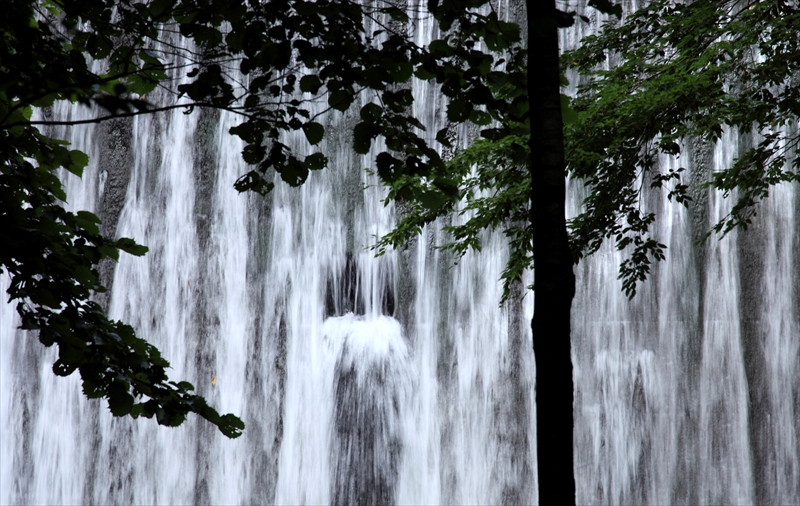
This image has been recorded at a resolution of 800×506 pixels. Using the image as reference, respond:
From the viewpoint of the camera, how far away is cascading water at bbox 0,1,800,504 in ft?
33.8

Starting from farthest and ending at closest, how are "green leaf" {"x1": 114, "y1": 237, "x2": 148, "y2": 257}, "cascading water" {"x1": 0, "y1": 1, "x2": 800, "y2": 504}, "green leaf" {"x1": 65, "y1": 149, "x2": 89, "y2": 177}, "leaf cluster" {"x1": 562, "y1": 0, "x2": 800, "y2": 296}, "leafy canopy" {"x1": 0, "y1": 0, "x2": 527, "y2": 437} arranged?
1. "cascading water" {"x1": 0, "y1": 1, "x2": 800, "y2": 504}
2. "leaf cluster" {"x1": 562, "y1": 0, "x2": 800, "y2": 296}
3. "green leaf" {"x1": 65, "y1": 149, "x2": 89, "y2": 177}
4. "green leaf" {"x1": 114, "y1": 237, "x2": 148, "y2": 257}
5. "leafy canopy" {"x1": 0, "y1": 0, "x2": 527, "y2": 437}

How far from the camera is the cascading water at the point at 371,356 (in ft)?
33.8

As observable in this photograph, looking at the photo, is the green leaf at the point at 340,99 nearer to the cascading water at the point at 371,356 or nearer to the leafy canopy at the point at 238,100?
the leafy canopy at the point at 238,100

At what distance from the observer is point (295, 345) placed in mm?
11812

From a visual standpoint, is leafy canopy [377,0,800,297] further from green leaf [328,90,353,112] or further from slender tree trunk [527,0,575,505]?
slender tree trunk [527,0,575,505]

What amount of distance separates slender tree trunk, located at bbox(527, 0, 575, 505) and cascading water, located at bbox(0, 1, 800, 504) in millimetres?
7752

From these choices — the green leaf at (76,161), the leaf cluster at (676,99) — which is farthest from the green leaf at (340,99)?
the leaf cluster at (676,99)

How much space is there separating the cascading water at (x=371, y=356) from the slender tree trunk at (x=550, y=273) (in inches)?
305

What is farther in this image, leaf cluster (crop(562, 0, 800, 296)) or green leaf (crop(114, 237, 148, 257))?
leaf cluster (crop(562, 0, 800, 296))

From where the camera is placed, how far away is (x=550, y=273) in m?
2.37

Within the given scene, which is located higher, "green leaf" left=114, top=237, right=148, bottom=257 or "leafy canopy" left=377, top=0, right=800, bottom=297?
"leafy canopy" left=377, top=0, right=800, bottom=297

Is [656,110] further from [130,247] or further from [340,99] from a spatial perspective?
[130,247]

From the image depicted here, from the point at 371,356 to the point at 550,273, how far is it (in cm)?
911

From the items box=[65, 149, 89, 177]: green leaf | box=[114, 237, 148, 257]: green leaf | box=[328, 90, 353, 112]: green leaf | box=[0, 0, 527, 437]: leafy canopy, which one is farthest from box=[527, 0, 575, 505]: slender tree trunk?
box=[65, 149, 89, 177]: green leaf
